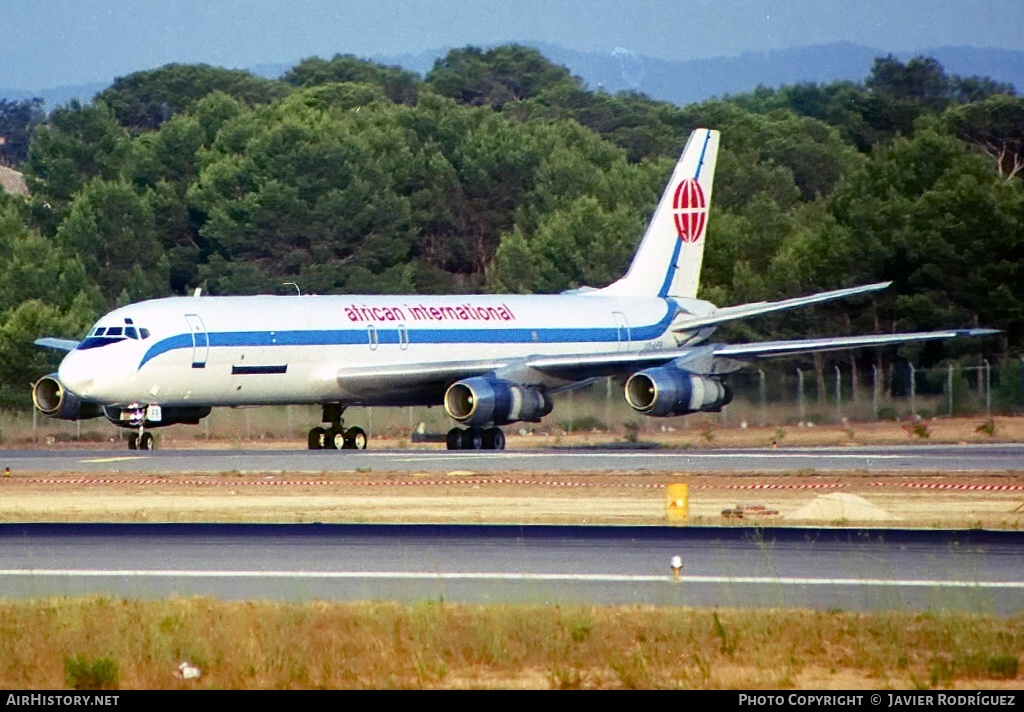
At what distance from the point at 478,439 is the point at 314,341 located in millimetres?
4338

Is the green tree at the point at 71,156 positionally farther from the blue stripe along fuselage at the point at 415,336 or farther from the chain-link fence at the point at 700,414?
the blue stripe along fuselage at the point at 415,336

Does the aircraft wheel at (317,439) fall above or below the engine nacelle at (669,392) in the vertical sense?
below

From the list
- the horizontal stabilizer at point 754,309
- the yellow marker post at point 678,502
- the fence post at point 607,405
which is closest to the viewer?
the yellow marker post at point 678,502

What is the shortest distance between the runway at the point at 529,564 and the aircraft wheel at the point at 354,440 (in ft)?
68.1

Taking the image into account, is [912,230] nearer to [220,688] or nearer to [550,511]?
[550,511]

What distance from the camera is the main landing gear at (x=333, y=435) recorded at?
4369 cm

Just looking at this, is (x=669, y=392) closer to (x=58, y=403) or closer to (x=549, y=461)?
(x=549, y=461)

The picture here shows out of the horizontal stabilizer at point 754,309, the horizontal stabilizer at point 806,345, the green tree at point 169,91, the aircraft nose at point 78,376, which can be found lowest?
the aircraft nose at point 78,376

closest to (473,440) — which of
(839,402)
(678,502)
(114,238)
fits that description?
(839,402)

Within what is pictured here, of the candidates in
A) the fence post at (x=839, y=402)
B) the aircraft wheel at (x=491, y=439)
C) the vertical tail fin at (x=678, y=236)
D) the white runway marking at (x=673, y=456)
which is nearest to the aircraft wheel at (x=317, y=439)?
the aircraft wheel at (x=491, y=439)

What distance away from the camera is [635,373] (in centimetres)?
4334

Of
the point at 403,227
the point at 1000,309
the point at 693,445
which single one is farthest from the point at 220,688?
the point at 403,227

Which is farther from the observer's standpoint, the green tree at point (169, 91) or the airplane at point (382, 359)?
the green tree at point (169, 91)

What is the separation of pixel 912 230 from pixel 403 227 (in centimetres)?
4076
